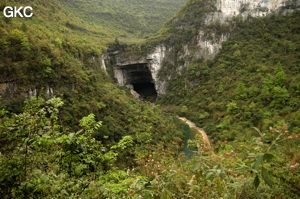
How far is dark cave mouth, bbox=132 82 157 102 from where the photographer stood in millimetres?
44247

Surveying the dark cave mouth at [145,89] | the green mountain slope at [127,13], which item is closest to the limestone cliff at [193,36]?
the dark cave mouth at [145,89]

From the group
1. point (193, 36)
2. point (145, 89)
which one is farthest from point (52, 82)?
point (193, 36)

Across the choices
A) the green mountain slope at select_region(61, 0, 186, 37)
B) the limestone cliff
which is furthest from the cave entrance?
the green mountain slope at select_region(61, 0, 186, 37)

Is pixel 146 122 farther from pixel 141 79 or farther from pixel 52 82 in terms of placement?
pixel 141 79

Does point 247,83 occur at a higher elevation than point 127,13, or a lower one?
lower

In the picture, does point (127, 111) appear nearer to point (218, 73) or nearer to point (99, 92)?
point (99, 92)

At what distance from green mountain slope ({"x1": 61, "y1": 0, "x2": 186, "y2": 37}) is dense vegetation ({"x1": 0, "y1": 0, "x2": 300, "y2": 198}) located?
14.4m

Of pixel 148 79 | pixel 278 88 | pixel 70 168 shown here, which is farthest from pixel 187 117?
pixel 70 168

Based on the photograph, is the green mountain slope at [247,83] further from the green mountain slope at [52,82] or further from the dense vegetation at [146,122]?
the green mountain slope at [52,82]

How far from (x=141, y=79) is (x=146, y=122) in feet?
81.7

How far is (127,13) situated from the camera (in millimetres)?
62750

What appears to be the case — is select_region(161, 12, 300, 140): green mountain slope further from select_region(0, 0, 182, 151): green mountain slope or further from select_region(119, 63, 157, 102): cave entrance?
select_region(0, 0, 182, 151): green mountain slope

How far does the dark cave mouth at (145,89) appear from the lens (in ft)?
145

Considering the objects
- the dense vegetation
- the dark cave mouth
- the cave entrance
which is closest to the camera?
the dense vegetation
